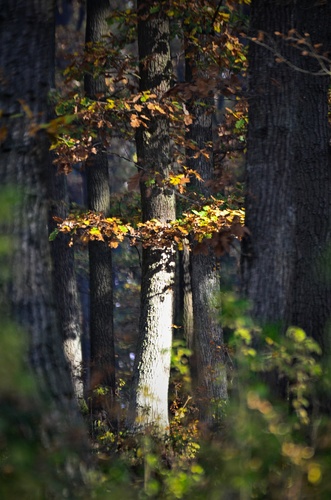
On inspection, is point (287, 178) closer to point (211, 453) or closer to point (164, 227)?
point (211, 453)

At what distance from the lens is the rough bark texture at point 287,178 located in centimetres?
695

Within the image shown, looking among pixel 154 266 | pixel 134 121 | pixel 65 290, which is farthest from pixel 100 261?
pixel 134 121

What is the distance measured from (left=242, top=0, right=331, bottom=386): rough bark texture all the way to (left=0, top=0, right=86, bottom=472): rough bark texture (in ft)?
8.73

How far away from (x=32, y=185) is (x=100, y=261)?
10330 mm

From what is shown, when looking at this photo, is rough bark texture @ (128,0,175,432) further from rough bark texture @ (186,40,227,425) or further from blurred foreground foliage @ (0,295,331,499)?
blurred foreground foliage @ (0,295,331,499)

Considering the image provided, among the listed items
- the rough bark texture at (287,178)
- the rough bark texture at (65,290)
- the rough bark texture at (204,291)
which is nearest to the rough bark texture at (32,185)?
the rough bark texture at (287,178)

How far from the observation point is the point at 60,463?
4406mm

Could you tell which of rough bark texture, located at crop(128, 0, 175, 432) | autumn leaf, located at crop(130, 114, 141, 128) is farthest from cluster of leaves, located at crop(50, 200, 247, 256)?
autumn leaf, located at crop(130, 114, 141, 128)

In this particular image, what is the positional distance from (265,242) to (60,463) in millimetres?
3390

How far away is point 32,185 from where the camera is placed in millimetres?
4980

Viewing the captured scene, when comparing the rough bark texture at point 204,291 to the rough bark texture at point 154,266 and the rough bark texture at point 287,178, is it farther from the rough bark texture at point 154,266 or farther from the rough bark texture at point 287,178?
the rough bark texture at point 287,178

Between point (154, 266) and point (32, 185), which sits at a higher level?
point (32, 185)

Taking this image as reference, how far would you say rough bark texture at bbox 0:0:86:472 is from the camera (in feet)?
15.6

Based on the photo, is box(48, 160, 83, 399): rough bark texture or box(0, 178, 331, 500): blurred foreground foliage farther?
box(48, 160, 83, 399): rough bark texture
